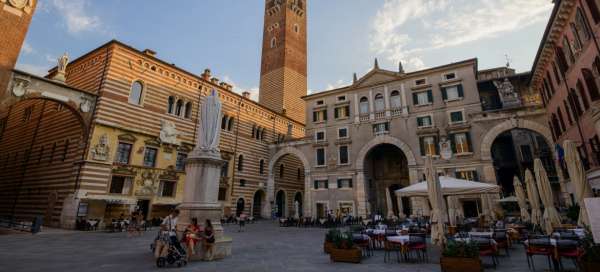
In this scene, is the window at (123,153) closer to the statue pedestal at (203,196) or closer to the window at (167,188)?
the window at (167,188)

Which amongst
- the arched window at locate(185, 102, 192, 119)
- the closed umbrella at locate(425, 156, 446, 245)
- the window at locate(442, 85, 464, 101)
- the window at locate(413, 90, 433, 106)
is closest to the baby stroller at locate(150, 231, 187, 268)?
the closed umbrella at locate(425, 156, 446, 245)

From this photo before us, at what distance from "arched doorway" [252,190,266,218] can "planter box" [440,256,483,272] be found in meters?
24.9

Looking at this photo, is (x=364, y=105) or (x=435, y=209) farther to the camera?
(x=364, y=105)

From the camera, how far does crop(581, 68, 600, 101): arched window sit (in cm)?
1298

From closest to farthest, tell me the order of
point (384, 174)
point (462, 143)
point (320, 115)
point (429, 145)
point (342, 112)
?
point (462, 143), point (429, 145), point (384, 174), point (342, 112), point (320, 115)

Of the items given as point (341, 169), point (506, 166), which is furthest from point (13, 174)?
point (506, 166)

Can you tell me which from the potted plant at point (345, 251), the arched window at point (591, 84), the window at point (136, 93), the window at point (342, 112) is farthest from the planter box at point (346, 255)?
the window at point (342, 112)

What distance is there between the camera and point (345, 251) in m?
7.50

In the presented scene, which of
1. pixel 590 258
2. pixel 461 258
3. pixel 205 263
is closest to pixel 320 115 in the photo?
pixel 205 263

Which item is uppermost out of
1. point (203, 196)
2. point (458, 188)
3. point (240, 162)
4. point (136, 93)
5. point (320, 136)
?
point (136, 93)

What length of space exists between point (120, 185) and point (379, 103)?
2236 cm

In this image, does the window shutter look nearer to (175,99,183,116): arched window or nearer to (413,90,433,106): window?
(413,90,433,106): window

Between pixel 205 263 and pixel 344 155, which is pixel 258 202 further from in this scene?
pixel 205 263

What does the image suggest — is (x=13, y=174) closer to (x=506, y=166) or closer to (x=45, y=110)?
(x=45, y=110)
